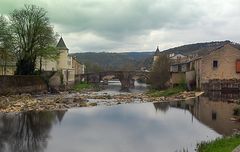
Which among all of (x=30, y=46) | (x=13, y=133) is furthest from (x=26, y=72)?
(x=13, y=133)

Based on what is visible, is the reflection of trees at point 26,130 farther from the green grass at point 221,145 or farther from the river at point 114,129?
the green grass at point 221,145

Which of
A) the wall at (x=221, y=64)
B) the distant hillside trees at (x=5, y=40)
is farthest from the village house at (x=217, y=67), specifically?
the distant hillside trees at (x=5, y=40)

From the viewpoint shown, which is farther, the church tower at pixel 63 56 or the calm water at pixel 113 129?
the church tower at pixel 63 56

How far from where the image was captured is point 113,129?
2636cm

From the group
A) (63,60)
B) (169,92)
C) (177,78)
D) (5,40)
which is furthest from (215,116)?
(63,60)

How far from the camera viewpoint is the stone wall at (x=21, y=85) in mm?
52406

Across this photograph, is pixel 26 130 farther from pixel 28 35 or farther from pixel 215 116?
pixel 28 35

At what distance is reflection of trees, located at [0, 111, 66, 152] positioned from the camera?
2086 centimetres

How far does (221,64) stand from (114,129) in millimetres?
38109

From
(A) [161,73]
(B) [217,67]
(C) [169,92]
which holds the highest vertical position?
(B) [217,67]

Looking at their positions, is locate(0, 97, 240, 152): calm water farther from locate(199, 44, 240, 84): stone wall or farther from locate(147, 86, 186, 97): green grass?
locate(199, 44, 240, 84): stone wall

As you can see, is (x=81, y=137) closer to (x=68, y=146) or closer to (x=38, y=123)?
(x=68, y=146)

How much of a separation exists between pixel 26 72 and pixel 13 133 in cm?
4118

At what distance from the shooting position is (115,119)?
103 feet
